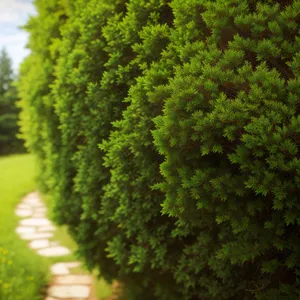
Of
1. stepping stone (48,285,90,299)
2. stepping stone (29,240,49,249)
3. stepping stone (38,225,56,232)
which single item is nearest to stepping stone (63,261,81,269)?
stepping stone (48,285,90,299)

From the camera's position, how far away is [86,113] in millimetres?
3514

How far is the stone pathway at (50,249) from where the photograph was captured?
436 centimetres

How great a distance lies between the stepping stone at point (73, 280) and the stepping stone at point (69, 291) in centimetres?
9

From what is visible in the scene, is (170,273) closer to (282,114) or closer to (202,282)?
(202,282)

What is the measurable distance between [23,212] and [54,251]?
2.48m

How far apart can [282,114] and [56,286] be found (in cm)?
384

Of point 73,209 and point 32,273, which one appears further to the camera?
point 32,273

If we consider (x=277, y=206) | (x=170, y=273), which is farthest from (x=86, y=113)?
(x=277, y=206)

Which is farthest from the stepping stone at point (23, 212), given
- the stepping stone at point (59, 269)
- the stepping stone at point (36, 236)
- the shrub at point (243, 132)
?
the shrub at point (243, 132)

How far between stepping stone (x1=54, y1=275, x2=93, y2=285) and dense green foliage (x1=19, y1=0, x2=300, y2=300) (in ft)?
2.85

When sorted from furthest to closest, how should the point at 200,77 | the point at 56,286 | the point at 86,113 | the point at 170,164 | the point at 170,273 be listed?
the point at 56,286 → the point at 86,113 → the point at 170,273 → the point at 170,164 → the point at 200,77

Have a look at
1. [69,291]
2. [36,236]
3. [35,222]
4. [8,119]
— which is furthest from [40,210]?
[8,119]

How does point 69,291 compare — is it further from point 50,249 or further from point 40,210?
point 40,210

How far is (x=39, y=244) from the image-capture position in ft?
19.4
